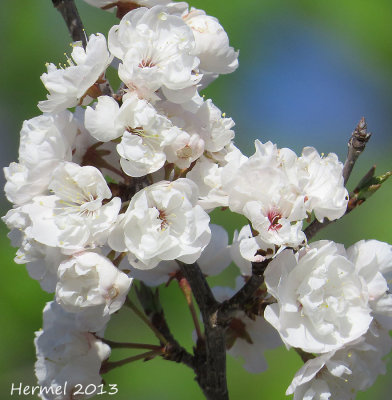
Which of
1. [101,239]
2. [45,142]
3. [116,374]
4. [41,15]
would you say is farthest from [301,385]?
[41,15]

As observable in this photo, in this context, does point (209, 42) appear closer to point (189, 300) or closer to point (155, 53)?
point (155, 53)

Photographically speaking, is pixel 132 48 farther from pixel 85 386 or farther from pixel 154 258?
pixel 85 386

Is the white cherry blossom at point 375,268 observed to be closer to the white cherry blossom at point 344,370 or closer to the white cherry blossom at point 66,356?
the white cherry blossom at point 344,370

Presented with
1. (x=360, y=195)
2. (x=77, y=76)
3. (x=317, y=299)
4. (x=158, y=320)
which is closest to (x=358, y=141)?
(x=360, y=195)

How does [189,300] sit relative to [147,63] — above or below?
below

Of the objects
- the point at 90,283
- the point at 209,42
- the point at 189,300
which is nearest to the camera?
the point at 90,283

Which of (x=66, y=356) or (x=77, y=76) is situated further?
(x=66, y=356)
